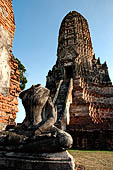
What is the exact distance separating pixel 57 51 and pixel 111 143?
54.1ft

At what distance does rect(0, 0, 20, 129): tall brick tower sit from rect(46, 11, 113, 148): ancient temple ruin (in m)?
3.28

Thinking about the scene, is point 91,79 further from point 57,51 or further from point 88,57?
point 57,51

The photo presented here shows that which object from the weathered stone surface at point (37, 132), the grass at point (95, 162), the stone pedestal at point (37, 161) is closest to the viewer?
the stone pedestal at point (37, 161)

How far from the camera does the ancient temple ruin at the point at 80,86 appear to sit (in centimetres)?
734

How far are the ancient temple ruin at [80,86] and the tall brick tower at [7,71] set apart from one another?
129 inches

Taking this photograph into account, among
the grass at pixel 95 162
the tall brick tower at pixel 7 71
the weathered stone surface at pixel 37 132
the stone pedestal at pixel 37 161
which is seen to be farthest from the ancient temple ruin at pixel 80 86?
the stone pedestal at pixel 37 161

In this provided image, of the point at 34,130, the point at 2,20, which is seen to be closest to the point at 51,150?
the point at 34,130

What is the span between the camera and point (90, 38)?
69.1 feet

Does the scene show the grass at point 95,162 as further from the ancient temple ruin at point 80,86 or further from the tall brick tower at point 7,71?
the ancient temple ruin at point 80,86

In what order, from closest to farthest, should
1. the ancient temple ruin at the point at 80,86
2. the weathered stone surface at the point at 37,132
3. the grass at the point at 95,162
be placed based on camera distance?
the weathered stone surface at the point at 37,132
the grass at the point at 95,162
the ancient temple ruin at the point at 80,86

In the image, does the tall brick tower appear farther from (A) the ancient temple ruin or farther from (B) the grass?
(A) the ancient temple ruin

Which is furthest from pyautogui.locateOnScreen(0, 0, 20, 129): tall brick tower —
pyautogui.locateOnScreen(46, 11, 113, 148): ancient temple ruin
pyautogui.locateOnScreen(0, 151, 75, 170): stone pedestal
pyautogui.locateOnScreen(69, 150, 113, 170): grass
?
pyautogui.locateOnScreen(46, 11, 113, 148): ancient temple ruin

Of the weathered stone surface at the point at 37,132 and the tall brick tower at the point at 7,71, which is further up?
the tall brick tower at the point at 7,71

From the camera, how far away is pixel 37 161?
7.20 feet
